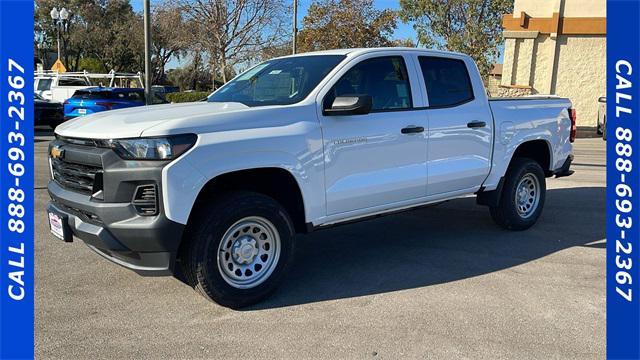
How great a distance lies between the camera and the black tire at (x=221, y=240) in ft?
13.4

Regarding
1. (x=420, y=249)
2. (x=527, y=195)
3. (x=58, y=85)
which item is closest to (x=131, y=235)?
(x=420, y=249)

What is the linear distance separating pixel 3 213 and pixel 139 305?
1496mm

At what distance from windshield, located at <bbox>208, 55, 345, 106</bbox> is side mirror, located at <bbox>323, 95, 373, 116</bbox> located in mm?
282

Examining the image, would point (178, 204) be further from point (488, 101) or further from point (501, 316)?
point (488, 101)

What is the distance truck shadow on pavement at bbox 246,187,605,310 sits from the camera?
194 inches

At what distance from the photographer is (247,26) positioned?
32125 millimetres

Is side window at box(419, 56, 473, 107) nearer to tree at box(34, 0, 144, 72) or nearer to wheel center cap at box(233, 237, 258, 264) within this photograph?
wheel center cap at box(233, 237, 258, 264)

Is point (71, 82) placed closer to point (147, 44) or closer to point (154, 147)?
point (147, 44)

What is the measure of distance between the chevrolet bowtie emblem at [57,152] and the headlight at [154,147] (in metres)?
0.79

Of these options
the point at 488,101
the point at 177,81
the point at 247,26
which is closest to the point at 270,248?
the point at 488,101

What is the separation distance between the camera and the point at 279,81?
5.16m

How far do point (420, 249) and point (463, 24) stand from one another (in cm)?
3271

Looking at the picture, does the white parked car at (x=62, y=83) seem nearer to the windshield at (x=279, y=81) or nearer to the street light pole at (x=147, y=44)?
the street light pole at (x=147, y=44)

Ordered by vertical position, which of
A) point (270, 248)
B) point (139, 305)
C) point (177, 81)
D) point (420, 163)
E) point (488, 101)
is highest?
point (177, 81)
